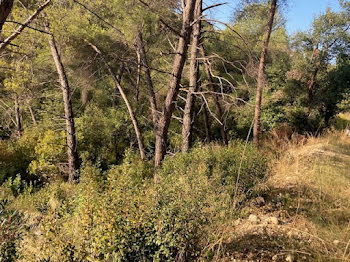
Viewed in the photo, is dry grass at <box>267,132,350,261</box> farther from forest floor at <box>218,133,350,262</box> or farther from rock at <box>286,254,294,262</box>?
rock at <box>286,254,294,262</box>

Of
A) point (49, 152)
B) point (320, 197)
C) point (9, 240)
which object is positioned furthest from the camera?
point (49, 152)

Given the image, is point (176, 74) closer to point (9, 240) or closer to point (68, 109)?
point (9, 240)

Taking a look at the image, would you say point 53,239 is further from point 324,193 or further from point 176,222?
point 324,193

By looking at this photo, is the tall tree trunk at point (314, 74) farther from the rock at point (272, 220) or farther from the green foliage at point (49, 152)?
the green foliage at point (49, 152)

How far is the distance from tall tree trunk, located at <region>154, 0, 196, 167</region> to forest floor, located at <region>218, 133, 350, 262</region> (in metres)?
1.87

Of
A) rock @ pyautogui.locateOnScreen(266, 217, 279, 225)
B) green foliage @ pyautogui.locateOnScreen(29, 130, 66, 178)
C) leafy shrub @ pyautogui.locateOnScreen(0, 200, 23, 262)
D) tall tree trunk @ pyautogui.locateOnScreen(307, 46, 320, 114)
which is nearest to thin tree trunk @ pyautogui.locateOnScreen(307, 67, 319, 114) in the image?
tall tree trunk @ pyautogui.locateOnScreen(307, 46, 320, 114)

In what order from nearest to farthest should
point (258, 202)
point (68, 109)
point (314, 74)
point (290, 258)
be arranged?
1. point (290, 258)
2. point (258, 202)
3. point (68, 109)
4. point (314, 74)

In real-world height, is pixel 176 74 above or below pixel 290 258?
above

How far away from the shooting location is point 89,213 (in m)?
2.10

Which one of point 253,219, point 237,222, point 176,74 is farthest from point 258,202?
point 176,74

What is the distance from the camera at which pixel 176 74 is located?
405cm

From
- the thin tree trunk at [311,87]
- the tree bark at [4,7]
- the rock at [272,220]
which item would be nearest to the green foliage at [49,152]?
the tree bark at [4,7]

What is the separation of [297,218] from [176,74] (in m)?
2.81

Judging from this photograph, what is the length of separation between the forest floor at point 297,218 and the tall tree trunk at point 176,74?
187 centimetres
